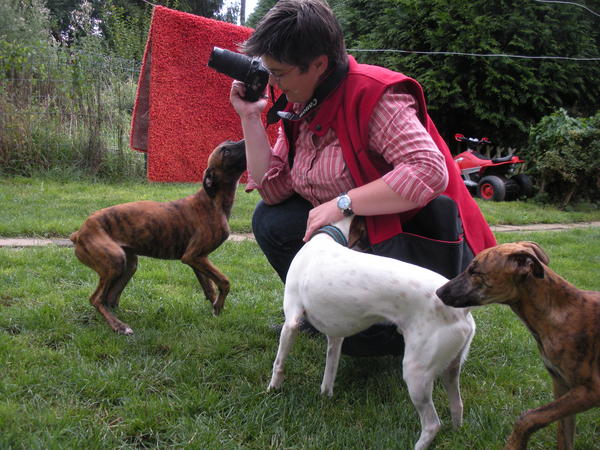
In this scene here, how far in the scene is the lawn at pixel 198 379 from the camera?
2.31 metres

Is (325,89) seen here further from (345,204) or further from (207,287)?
(207,287)

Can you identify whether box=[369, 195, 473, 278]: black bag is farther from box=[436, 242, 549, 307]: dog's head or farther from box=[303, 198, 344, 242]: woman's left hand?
box=[436, 242, 549, 307]: dog's head

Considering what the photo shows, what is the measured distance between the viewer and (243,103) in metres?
3.01

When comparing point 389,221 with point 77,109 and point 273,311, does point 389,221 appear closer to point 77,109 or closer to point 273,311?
point 273,311

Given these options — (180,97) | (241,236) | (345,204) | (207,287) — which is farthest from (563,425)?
(180,97)

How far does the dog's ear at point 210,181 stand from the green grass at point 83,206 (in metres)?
2.47

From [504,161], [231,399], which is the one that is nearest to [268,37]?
[231,399]

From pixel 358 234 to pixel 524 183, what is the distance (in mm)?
8773

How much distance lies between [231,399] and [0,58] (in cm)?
764

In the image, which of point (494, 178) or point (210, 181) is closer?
point (210, 181)

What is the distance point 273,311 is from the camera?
3877 millimetres

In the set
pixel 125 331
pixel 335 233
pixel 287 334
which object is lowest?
pixel 125 331

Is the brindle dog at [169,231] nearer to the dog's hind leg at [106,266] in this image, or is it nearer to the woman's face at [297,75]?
the dog's hind leg at [106,266]

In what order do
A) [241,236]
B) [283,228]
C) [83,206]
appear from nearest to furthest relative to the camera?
1. [283,228]
2. [241,236]
3. [83,206]
